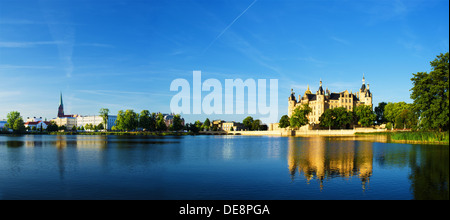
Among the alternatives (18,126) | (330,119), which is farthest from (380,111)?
(18,126)

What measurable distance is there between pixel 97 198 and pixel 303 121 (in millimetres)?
122488

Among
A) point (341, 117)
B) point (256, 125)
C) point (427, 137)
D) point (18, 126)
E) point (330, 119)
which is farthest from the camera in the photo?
point (256, 125)

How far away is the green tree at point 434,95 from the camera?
1684 inches

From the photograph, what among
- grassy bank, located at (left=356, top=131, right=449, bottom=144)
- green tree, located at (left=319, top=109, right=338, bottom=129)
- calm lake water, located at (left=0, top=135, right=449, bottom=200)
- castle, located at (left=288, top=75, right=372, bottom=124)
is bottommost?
calm lake water, located at (left=0, top=135, right=449, bottom=200)

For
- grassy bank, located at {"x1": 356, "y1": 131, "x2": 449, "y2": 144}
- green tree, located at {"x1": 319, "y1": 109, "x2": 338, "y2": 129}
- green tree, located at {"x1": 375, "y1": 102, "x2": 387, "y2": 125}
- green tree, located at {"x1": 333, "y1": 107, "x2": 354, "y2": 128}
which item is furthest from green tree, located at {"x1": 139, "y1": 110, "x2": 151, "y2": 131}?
grassy bank, located at {"x1": 356, "y1": 131, "x2": 449, "y2": 144}

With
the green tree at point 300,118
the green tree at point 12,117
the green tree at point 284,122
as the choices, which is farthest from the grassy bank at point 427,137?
the green tree at point 12,117

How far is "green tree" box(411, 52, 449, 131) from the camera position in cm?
4278

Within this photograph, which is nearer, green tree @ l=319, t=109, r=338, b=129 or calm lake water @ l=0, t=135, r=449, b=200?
calm lake water @ l=0, t=135, r=449, b=200

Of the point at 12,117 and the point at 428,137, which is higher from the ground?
the point at 12,117

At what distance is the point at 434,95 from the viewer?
45344 millimetres

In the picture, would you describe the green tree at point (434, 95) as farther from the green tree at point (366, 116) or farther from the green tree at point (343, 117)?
the green tree at point (343, 117)

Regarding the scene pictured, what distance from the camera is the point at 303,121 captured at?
131750mm

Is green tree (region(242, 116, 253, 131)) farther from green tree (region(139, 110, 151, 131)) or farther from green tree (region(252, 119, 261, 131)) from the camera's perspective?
green tree (region(139, 110, 151, 131))

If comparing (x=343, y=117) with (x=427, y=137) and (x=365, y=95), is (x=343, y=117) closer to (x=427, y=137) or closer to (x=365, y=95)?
(x=365, y=95)
